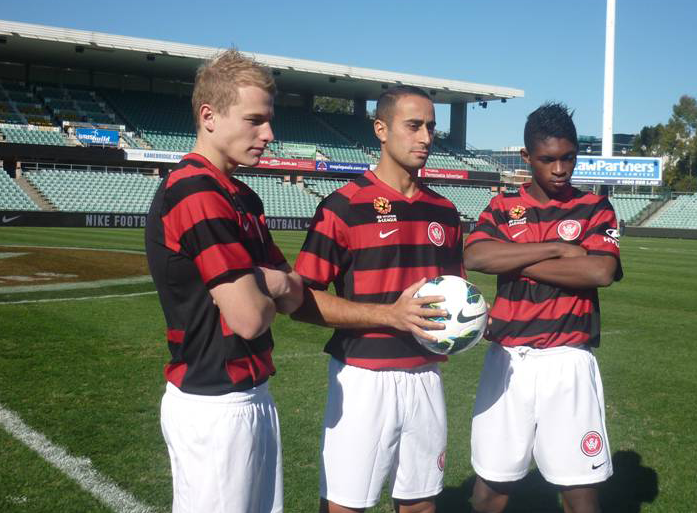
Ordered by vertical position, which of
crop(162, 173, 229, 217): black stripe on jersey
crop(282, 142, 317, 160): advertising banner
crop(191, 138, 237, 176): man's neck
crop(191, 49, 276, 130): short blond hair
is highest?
crop(282, 142, 317, 160): advertising banner

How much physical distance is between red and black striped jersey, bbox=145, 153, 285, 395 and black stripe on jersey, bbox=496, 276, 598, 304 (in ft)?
4.80

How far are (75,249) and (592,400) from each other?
18381 millimetres

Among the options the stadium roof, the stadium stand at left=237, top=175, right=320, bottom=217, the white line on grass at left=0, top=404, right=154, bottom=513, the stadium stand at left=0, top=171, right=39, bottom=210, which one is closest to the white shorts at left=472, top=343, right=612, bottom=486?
the white line on grass at left=0, top=404, right=154, bottom=513

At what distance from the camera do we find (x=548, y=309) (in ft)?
11.3

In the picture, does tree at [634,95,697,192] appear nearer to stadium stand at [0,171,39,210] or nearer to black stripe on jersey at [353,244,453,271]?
stadium stand at [0,171,39,210]

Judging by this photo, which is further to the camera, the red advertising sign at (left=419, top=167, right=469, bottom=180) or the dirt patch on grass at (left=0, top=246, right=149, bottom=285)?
the red advertising sign at (left=419, top=167, right=469, bottom=180)

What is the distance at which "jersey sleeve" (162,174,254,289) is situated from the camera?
2.27 metres

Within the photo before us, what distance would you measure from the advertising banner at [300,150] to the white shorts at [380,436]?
42.9 m

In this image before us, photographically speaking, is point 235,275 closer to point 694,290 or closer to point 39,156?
point 694,290

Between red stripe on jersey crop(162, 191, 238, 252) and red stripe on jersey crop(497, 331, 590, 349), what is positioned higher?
red stripe on jersey crop(162, 191, 238, 252)

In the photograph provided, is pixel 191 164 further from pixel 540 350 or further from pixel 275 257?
pixel 540 350

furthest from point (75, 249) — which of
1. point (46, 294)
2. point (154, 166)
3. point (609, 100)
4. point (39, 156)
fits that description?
point (609, 100)

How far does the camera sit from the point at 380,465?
2.99 metres

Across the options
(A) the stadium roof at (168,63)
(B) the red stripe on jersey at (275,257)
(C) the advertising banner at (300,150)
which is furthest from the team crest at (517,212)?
(C) the advertising banner at (300,150)
